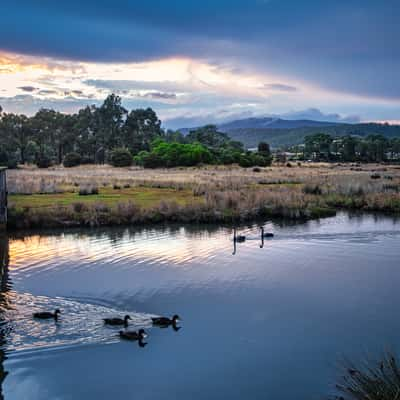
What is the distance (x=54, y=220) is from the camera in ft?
89.6

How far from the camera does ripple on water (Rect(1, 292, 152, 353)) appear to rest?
11.5 m

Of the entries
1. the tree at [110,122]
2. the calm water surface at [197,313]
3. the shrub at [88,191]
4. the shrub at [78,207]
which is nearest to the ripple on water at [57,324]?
the calm water surface at [197,313]

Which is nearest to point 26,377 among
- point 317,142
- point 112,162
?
point 112,162

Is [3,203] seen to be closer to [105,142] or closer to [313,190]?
[313,190]

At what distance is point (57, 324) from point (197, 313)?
11.3 ft

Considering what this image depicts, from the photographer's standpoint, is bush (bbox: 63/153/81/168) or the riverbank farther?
bush (bbox: 63/153/81/168)

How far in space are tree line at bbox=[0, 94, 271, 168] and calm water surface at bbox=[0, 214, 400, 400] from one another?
60797mm

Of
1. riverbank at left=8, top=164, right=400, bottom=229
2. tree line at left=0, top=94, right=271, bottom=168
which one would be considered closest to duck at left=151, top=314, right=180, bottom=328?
riverbank at left=8, top=164, right=400, bottom=229

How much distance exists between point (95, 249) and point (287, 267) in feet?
25.1

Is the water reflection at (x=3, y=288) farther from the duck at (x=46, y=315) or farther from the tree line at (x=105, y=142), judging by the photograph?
the tree line at (x=105, y=142)

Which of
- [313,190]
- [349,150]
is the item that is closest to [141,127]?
[349,150]

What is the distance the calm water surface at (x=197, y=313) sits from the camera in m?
10.1

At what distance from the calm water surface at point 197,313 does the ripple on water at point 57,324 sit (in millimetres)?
32

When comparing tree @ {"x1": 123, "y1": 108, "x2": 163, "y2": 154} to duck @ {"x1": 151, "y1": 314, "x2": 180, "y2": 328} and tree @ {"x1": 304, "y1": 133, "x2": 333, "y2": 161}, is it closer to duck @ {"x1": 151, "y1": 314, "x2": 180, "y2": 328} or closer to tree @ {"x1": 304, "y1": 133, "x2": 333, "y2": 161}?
tree @ {"x1": 304, "y1": 133, "x2": 333, "y2": 161}
